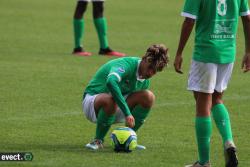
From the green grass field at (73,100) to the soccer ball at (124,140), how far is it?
12 cm

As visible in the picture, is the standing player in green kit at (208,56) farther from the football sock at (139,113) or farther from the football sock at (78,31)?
the football sock at (78,31)

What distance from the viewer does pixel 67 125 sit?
33.5 ft

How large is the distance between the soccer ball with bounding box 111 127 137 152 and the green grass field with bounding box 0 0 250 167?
0.12 m

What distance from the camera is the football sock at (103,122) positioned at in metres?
8.80

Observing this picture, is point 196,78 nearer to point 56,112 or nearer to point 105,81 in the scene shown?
point 105,81

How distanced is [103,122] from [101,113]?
0.09 metres

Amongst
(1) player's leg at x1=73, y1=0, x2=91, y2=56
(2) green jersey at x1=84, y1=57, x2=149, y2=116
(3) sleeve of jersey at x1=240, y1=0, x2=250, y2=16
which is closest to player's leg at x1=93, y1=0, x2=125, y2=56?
(1) player's leg at x1=73, y1=0, x2=91, y2=56

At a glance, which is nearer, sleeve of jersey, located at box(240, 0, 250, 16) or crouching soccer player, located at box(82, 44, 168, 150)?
sleeve of jersey, located at box(240, 0, 250, 16)

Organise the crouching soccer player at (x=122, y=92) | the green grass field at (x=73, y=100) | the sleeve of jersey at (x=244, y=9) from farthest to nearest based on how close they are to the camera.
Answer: the green grass field at (x=73, y=100) < the crouching soccer player at (x=122, y=92) < the sleeve of jersey at (x=244, y=9)

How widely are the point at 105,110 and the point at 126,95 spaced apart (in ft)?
1.20

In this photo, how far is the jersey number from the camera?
7906 mm

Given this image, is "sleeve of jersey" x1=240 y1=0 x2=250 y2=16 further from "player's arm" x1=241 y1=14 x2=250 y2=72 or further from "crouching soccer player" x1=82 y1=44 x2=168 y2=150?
"crouching soccer player" x1=82 y1=44 x2=168 y2=150

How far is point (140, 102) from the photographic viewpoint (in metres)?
8.96

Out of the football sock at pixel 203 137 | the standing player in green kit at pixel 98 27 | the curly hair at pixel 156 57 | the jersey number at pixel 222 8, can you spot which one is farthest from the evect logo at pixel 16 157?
the standing player in green kit at pixel 98 27
